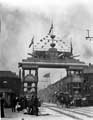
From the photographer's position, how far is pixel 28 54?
2761 inches

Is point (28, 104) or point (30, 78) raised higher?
point (30, 78)

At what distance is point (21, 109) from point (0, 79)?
24.9 m

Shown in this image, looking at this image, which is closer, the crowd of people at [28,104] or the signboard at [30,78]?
the crowd of people at [28,104]

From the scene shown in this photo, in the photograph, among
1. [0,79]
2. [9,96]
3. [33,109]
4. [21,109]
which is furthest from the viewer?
[0,79]

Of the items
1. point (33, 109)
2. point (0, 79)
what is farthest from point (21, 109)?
point (0, 79)

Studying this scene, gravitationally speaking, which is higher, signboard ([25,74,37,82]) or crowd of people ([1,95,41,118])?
signboard ([25,74,37,82])

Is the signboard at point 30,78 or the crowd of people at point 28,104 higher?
the signboard at point 30,78

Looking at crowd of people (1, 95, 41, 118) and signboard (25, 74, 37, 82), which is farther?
signboard (25, 74, 37, 82)

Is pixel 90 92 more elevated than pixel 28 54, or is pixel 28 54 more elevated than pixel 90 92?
pixel 28 54

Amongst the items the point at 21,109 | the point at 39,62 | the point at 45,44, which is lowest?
the point at 21,109

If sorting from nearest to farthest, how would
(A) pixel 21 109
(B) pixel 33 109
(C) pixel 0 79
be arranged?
(B) pixel 33 109 → (A) pixel 21 109 → (C) pixel 0 79

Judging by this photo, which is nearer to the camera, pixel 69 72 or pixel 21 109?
pixel 21 109

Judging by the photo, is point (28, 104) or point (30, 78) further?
point (30, 78)

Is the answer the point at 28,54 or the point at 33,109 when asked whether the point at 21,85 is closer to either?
the point at 28,54
